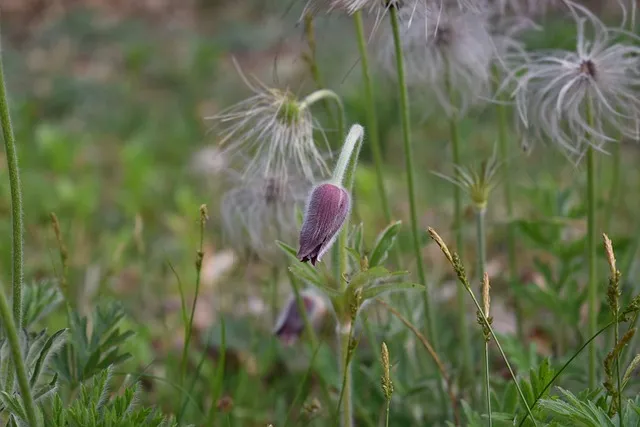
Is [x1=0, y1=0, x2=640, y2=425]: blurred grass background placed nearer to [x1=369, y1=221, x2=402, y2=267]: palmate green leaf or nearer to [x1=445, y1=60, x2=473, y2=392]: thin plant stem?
[x1=445, y1=60, x2=473, y2=392]: thin plant stem

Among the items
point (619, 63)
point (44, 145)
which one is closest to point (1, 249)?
point (44, 145)

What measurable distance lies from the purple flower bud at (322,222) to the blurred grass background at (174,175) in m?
0.34

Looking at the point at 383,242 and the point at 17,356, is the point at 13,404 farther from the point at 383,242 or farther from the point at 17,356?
the point at 383,242

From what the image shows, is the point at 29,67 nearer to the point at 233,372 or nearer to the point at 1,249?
the point at 1,249

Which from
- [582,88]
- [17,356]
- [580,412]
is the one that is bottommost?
[580,412]

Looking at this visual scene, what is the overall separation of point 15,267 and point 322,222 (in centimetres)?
44

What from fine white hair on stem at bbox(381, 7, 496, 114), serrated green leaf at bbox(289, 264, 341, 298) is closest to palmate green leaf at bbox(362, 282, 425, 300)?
serrated green leaf at bbox(289, 264, 341, 298)

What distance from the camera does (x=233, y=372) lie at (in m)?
2.21

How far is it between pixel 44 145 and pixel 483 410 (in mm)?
2038

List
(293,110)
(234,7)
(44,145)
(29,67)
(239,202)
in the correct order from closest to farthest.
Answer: (293,110) → (239,202) → (44,145) → (29,67) → (234,7)

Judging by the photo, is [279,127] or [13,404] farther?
[279,127]

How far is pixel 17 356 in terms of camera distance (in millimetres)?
959

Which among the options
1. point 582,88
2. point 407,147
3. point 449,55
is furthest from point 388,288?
point 449,55

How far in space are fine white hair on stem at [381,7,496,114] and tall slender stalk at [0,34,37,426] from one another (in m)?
0.92
